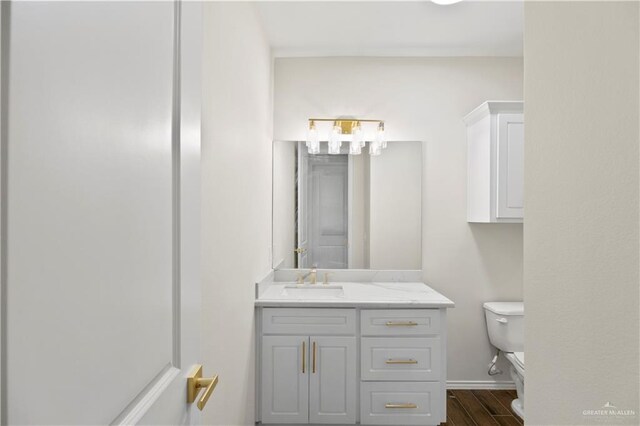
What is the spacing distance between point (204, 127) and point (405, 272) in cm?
221

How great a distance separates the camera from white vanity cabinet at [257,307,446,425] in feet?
8.18

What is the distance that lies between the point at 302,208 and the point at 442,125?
4.07 ft

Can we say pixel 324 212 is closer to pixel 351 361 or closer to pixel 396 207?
pixel 396 207

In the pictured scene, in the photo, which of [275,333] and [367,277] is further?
[367,277]

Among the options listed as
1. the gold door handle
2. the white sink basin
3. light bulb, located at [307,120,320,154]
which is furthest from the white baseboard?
the gold door handle

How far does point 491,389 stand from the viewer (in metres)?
3.12

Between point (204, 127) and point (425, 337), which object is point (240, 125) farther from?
point (425, 337)

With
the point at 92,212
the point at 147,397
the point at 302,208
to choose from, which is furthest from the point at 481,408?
the point at 92,212

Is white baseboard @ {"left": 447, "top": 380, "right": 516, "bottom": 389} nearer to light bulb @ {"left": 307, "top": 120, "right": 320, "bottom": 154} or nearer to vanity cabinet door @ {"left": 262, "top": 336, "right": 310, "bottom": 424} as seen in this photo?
vanity cabinet door @ {"left": 262, "top": 336, "right": 310, "bottom": 424}

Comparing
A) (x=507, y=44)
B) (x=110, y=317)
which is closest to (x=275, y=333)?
(x=110, y=317)

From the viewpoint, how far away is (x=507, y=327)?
2912mm

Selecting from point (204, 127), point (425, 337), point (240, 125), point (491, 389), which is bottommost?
point (491, 389)

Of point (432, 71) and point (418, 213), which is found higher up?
point (432, 71)

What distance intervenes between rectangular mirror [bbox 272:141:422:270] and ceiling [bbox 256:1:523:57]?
2.33 ft
